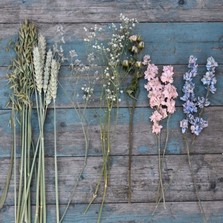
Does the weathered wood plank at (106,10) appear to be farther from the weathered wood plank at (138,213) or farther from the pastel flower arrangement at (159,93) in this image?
the weathered wood plank at (138,213)

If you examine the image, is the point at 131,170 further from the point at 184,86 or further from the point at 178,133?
the point at 184,86

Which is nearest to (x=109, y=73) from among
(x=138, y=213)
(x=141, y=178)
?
(x=141, y=178)

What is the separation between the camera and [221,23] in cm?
206

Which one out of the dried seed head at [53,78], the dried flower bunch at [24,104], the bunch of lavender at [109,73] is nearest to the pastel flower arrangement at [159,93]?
the bunch of lavender at [109,73]

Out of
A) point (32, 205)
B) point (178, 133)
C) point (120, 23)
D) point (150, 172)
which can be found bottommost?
point (32, 205)

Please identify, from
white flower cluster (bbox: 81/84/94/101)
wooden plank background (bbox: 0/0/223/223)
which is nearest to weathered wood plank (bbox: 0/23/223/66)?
wooden plank background (bbox: 0/0/223/223)

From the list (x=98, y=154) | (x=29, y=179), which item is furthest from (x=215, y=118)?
(x=29, y=179)

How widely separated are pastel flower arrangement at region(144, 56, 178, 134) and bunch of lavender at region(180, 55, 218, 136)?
50 millimetres

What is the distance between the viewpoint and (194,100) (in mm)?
1995

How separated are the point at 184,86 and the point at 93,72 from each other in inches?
13.8

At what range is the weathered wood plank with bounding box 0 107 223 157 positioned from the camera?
199cm

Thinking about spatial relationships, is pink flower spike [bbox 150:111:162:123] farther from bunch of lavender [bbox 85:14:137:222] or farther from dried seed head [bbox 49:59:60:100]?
dried seed head [bbox 49:59:60:100]

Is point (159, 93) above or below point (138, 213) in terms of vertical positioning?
above

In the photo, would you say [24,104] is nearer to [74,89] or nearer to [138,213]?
[74,89]
